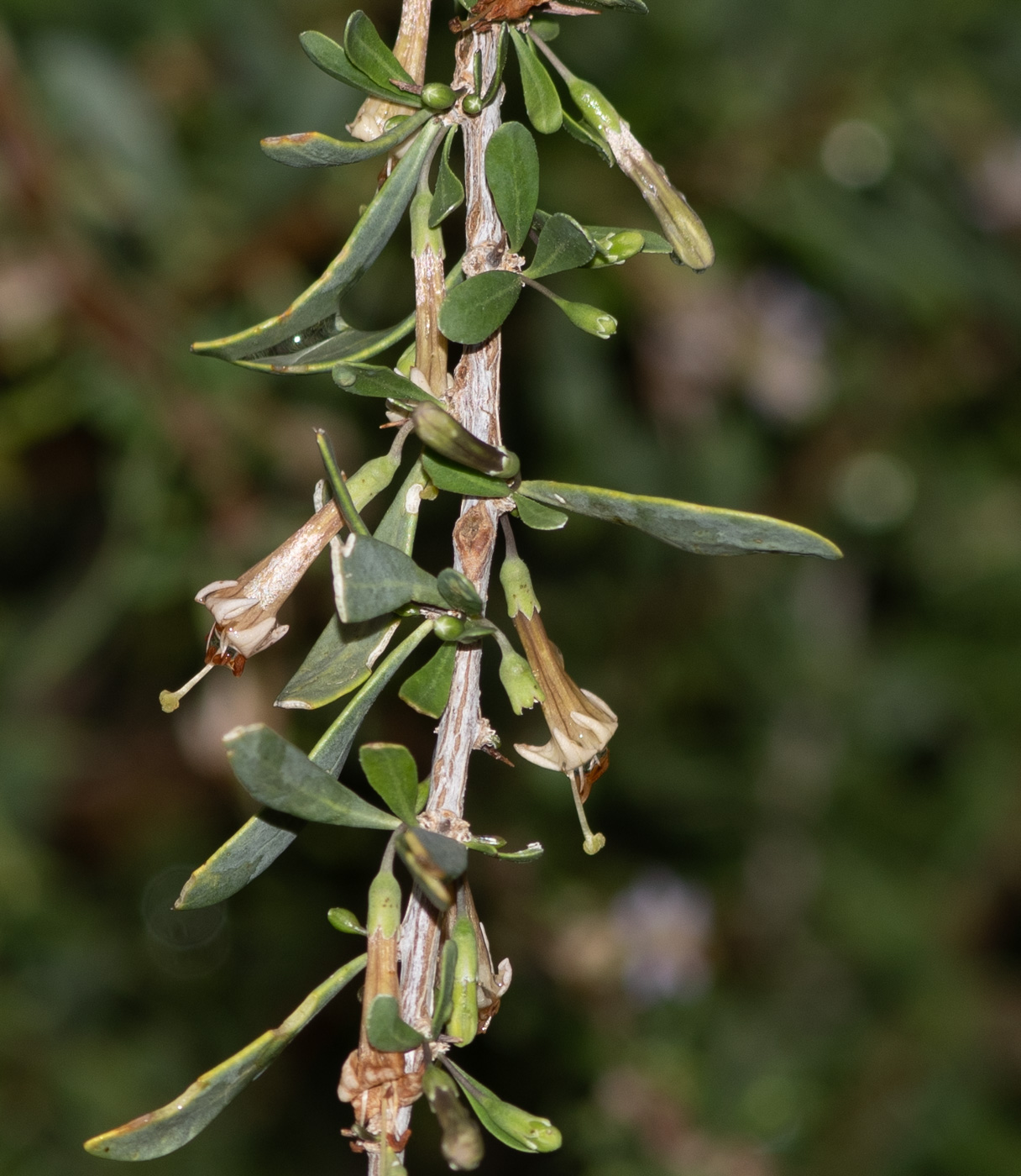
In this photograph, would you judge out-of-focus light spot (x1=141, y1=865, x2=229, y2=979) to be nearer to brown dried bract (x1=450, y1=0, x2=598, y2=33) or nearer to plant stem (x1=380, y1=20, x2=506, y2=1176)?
plant stem (x1=380, y1=20, x2=506, y2=1176)

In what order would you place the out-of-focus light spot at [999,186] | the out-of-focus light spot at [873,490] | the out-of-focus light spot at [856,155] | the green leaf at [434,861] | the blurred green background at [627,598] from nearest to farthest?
the green leaf at [434,861], the blurred green background at [627,598], the out-of-focus light spot at [856,155], the out-of-focus light spot at [999,186], the out-of-focus light spot at [873,490]

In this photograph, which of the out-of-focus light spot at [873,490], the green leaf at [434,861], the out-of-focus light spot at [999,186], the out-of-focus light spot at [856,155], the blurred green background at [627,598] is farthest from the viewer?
the out-of-focus light spot at [873,490]

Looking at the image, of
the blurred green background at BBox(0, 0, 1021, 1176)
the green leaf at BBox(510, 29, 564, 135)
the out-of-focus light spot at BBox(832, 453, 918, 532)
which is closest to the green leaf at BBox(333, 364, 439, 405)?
the green leaf at BBox(510, 29, 564, 135)

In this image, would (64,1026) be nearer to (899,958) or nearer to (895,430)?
(899,958)

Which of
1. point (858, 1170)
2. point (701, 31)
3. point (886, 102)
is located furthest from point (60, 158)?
point (858, 1170)

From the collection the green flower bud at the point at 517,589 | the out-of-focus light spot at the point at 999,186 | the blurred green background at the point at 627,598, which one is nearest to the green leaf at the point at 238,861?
the green flower bud at the point at 517,589

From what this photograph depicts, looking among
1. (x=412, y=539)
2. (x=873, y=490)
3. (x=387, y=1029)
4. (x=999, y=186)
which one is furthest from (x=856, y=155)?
(x=387, y=1029)

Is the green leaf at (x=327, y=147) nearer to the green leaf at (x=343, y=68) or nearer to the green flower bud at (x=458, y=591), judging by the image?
the green leaf at (x=343, y=68)
